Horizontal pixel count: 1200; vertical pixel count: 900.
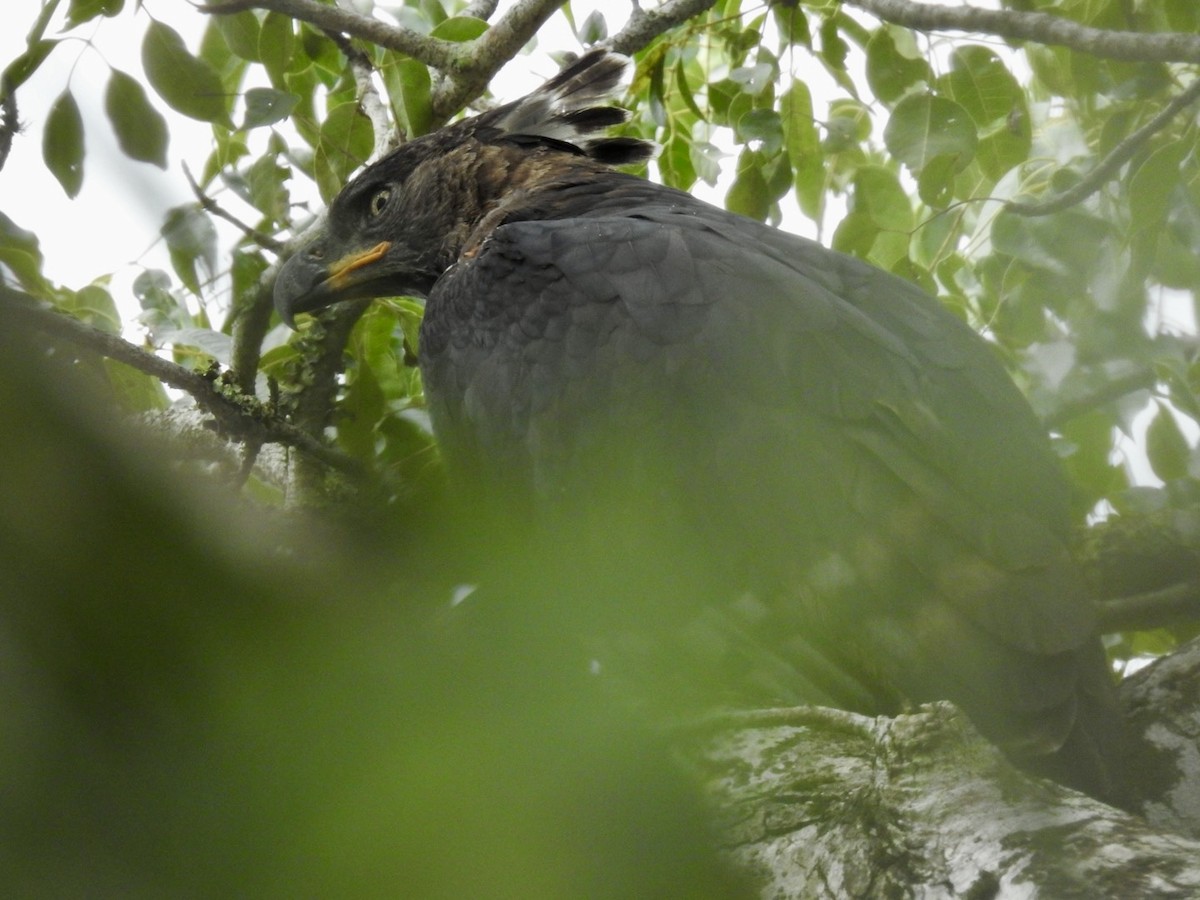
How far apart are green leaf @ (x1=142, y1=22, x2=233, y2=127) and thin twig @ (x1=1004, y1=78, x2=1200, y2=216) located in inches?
89.3

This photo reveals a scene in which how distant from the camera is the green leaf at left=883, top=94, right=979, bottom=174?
3404mm

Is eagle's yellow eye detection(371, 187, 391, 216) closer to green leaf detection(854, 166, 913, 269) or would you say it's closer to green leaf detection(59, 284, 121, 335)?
green leaf detection(59, 284, 121, 335)

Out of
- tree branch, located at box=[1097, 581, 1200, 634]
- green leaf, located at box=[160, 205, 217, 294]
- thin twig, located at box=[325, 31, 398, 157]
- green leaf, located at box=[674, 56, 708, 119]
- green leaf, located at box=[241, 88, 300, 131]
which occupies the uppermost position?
thin twig, located at box=[325, 31, 398, 157]

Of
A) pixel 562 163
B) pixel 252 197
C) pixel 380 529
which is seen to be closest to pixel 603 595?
pixel 380 529

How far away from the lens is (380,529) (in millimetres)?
1019

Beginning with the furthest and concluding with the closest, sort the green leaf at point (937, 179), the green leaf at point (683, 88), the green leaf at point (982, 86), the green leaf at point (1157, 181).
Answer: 1. the green leaf at point (683, 88)
2. the green leaf at point (982, 86)
3. the green leaf at point (937, 179)
4. the green leaf at point (1157, 181)

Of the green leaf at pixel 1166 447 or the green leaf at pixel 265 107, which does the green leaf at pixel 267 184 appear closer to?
the green leaf at pixel 265 107

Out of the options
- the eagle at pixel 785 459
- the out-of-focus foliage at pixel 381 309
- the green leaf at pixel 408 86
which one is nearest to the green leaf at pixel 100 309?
the out-of-focus foliage at pixel 381 309

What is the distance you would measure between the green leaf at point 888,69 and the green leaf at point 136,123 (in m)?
2.45

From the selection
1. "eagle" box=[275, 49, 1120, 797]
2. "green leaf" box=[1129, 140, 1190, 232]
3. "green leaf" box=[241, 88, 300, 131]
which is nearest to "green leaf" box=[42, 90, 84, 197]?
"eagle" box=[275, 49, 1120, 797]

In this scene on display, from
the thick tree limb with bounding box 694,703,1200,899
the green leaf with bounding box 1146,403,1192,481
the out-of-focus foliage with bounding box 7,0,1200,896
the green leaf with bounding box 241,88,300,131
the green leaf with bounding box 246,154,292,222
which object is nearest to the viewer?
the out-of-focus foliage with bounding box 7,0,1200,896

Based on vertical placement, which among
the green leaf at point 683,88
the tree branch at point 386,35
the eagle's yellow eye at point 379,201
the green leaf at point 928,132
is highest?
the eagle's yellow eye at point 379,201

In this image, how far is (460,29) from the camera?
3787 millimetres

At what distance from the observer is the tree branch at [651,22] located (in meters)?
4.12
